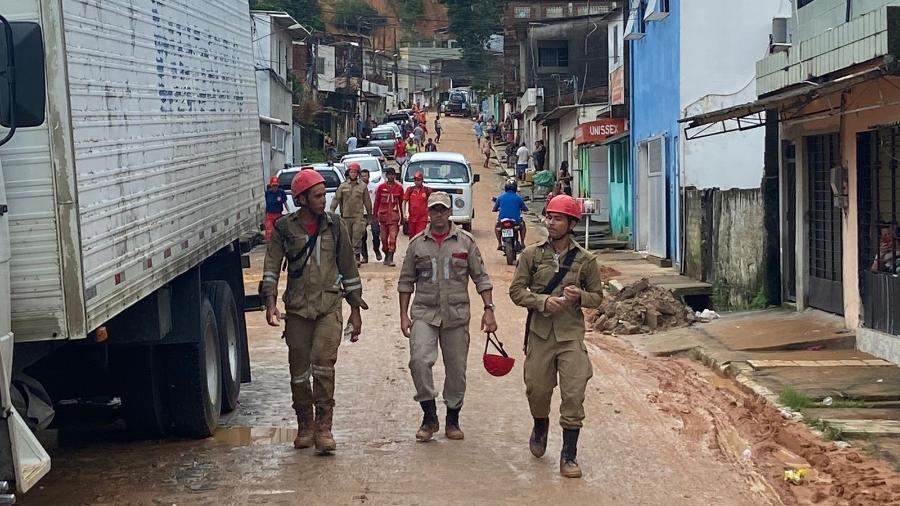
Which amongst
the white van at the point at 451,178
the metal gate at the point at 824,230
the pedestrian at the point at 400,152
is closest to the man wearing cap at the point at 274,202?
the white van at the point at 451,178

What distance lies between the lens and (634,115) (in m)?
25.7

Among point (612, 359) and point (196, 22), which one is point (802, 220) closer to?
point (612, 359)

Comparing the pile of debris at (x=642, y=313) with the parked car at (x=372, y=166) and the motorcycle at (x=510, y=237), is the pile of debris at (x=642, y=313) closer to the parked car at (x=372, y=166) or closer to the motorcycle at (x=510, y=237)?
the motorcycle at (x=510, y=237)

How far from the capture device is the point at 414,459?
8.05 m

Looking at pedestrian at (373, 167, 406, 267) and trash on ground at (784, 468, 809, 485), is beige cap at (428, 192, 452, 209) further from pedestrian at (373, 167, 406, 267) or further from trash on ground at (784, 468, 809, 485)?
pedestrian at (373, 167, 406, 267)

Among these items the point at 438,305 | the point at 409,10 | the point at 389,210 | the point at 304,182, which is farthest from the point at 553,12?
the point at 409,10

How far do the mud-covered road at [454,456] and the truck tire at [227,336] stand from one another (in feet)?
0.65

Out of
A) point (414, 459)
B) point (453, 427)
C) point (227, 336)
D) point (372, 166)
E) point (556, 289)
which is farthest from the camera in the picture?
point (372, 166)

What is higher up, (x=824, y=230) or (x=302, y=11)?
(x=302, y=11)

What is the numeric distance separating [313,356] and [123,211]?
220 cm

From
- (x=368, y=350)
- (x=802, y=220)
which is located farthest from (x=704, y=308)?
(x=368, y=350)

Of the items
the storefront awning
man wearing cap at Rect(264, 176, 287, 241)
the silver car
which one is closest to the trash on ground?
the storefront awning

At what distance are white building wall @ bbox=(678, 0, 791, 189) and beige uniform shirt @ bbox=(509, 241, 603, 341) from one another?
12157 mm

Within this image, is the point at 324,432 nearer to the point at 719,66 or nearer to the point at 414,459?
the point at 414,459
